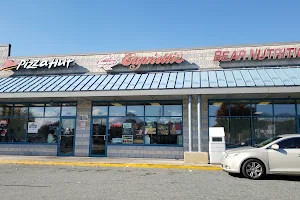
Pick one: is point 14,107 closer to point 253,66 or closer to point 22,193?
point 22,193

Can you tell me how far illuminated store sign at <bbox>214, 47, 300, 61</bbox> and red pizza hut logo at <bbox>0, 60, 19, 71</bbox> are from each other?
13.6 meters

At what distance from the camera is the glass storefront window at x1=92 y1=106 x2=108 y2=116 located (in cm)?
1607

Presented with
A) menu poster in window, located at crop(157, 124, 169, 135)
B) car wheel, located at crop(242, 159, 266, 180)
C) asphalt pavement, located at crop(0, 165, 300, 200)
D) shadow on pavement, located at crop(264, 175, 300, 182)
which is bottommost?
asphalt pavement, located at crop(0, 165, 300, 200)

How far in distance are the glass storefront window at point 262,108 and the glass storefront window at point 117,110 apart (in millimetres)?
7228

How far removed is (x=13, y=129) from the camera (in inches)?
672

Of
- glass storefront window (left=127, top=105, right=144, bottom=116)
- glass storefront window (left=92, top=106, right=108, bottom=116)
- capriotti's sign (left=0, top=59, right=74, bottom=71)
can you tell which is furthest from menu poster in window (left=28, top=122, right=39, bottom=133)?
glass storefront window (left=127, top=105, right=144, bottom=116)

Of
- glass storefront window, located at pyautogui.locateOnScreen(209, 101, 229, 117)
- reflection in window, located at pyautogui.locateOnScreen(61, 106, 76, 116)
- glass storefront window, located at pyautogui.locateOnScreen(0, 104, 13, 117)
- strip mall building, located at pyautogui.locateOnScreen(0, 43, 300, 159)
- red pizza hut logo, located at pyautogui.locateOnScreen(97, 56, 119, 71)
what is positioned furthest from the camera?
red pizza hut logo, located at pyautogui.locateOnScreen(97, 56, 119, 71)

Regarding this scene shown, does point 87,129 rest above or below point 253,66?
below

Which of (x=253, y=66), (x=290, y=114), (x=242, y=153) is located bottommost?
(x=242, y=153)

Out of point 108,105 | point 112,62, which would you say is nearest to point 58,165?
point 108,105

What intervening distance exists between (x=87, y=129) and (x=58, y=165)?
383 centimetres

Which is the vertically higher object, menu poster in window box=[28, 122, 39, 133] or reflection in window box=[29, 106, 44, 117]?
reflection in window box=[29, 106, 44, 117]

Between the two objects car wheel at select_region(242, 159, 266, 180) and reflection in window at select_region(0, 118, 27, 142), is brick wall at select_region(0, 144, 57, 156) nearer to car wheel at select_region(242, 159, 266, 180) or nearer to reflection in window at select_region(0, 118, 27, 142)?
reflection in window at select_region(0, 118, 27, 142)

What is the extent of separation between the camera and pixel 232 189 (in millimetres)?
7469
